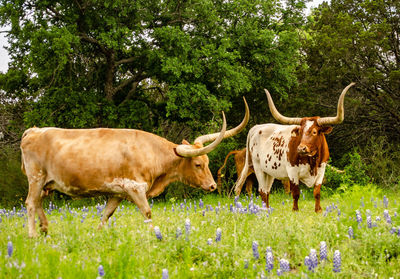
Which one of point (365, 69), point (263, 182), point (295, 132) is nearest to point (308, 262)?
point (295, 132)

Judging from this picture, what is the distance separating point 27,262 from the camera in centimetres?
312

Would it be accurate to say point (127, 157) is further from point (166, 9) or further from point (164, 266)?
point (166, 9)

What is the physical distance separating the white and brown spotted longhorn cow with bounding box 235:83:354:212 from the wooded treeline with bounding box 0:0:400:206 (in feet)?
19.2

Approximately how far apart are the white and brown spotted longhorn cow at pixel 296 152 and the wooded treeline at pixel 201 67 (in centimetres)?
584

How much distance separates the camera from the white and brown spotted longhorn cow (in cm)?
643

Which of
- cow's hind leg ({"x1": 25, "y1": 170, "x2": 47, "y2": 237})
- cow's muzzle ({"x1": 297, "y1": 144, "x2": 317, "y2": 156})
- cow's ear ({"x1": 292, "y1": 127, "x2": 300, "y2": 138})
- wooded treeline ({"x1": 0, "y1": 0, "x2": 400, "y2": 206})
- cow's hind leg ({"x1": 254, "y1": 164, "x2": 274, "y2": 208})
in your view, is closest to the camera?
cow's hind leg ({"x1": 25, "y1": 170, "x2": 47, "y2": 237})

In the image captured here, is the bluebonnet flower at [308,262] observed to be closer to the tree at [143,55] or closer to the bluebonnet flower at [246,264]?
the bluebonnet flower at [246,264]

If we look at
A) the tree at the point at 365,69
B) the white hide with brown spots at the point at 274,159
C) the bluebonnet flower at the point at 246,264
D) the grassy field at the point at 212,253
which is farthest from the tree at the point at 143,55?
the bluebonnet flower at the point at 246,264

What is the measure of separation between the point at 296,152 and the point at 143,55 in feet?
32.7

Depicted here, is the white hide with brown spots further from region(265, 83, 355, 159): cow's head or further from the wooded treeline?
the wooded treeline

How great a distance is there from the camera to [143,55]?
15148mm

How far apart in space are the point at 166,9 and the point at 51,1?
14.4 ft

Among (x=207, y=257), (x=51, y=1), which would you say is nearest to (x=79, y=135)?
(x=207, y=257)

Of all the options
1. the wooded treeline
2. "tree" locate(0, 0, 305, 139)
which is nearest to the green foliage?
the wooded treeline
